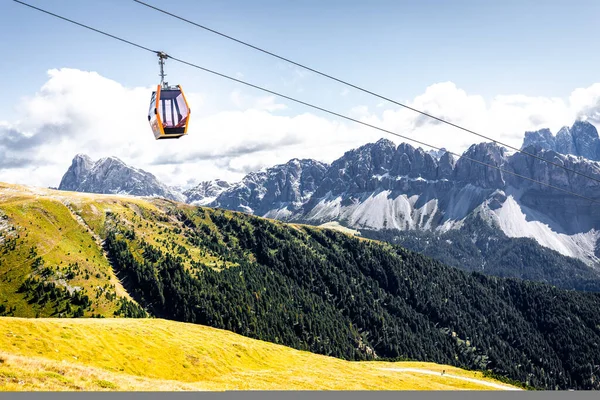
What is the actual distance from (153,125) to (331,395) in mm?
29329

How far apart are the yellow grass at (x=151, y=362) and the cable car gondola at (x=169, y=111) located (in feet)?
72.5

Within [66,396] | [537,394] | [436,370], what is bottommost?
[436,370]

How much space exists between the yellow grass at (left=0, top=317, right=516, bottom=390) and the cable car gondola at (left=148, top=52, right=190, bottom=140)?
72.5 feet

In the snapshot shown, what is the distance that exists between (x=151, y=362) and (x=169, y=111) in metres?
41.6

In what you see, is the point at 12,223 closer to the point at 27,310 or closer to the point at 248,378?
the point at 27,310

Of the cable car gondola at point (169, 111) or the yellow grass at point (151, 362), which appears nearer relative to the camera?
the yellow grass at point (151, 362)

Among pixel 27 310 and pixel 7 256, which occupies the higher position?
pixel 7 256

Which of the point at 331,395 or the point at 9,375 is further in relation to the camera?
the point at 331,395

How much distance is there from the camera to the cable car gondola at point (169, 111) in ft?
125

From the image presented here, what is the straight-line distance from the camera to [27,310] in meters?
148

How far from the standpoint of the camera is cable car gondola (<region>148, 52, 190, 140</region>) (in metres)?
38.1

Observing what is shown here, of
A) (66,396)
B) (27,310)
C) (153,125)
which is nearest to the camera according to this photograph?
(66,396)

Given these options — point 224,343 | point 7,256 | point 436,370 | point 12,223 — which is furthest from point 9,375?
point 12,223

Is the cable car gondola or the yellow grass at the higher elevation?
the cable car gondola
